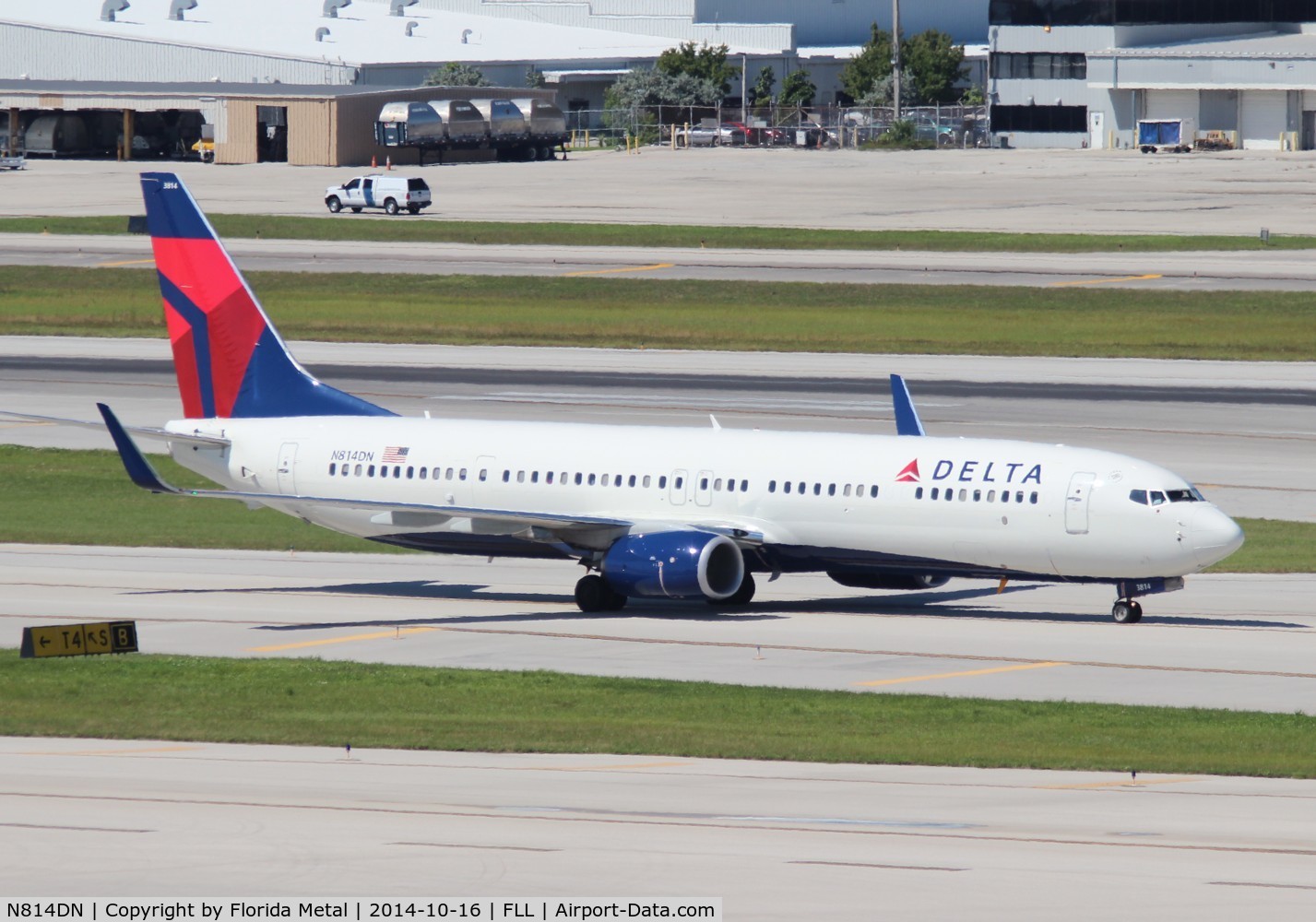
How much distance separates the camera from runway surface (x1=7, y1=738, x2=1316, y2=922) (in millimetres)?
19156

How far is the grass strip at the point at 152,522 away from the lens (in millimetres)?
47812

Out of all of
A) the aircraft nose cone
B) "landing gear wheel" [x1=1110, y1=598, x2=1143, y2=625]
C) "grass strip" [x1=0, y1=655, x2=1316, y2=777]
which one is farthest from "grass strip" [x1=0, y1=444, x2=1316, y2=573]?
"grass strip" [x1=0, y1=655, x2=1316, y2=777]

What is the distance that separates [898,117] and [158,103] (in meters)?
65.3

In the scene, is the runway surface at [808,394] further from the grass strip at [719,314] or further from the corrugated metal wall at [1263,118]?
the corrugated metal wall at [1263,118]

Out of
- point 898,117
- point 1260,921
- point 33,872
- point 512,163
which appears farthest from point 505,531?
point 898,117

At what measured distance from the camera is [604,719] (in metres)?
30.4

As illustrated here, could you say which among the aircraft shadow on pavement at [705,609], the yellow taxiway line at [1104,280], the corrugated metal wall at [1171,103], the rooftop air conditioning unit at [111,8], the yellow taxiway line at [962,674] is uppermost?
the rooftop air conditioning unit at [111,8]

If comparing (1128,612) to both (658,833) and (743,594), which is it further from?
(658,833)

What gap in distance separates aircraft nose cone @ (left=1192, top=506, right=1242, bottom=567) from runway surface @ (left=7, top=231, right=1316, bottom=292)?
55.2 metres

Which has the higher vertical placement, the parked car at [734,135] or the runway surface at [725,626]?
the parked car at [734,135]

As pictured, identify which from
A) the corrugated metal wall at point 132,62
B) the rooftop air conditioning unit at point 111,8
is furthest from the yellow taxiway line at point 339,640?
the rooftop air conditioning unit at point 111,8

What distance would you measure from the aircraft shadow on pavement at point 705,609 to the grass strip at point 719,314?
3672 centimetres

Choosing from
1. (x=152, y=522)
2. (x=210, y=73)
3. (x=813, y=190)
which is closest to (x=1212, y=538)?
(x=152, y=522)

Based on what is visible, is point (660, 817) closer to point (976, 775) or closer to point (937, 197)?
point (976, 775)
